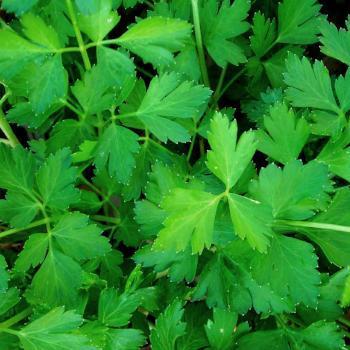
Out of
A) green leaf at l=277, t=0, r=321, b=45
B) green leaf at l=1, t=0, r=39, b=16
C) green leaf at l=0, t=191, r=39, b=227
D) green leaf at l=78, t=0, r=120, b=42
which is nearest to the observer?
green leaf at l=1, t=0, r=39, b=16

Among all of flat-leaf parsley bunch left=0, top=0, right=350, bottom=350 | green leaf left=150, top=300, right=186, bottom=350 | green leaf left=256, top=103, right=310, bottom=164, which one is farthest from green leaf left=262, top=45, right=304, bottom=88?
green leaf left=150, top=300, right=186, bottom=350

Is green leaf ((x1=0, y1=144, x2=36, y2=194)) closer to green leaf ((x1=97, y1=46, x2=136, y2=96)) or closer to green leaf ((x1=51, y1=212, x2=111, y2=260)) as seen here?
green leaf ((x1=51, y1=212, x2=111, y2=260))

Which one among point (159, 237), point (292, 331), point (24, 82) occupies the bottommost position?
point (292, 331)

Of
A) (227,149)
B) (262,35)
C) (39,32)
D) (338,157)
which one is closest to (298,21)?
(262,35)

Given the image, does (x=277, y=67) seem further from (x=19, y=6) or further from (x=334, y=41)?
(x=19, y=6)

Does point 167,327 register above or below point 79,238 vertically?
below

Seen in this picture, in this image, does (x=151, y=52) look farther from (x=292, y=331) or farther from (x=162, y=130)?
(x=292, y=331)

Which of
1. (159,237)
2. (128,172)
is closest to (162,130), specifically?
(128,172)

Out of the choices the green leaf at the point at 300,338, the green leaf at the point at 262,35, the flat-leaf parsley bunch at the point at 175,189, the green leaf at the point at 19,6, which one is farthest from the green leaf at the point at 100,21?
the green leaf at the point at 300,338
